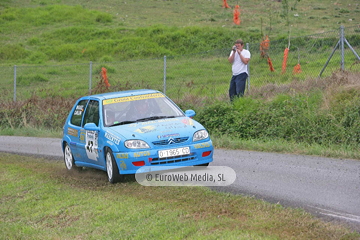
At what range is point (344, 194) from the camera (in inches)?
298

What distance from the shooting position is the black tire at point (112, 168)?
29.1 ft

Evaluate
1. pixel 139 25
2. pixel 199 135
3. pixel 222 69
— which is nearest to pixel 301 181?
pixel 199 135

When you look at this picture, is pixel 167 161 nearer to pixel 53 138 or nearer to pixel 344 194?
pixel 344 194

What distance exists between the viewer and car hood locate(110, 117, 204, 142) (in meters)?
8.80

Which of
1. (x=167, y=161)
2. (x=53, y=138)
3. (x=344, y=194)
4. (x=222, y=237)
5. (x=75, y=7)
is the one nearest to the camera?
(x=222, y=237)

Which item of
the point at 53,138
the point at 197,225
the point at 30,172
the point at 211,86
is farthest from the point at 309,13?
the point at 197,225

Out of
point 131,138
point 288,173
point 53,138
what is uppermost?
point 131,138

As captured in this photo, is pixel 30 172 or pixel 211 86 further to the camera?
pixel 211 86

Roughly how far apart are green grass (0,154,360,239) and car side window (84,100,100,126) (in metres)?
1.08

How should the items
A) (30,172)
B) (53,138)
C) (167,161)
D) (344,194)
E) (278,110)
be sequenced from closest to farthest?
1. (344,194)
2. (167,161)
3. (30,172)
4. (278,110)
5. (53,138)

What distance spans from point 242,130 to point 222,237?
8.26 meters

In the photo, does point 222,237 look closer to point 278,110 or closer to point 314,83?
point 278,110

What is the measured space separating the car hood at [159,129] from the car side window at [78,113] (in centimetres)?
157

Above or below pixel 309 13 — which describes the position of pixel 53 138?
below
